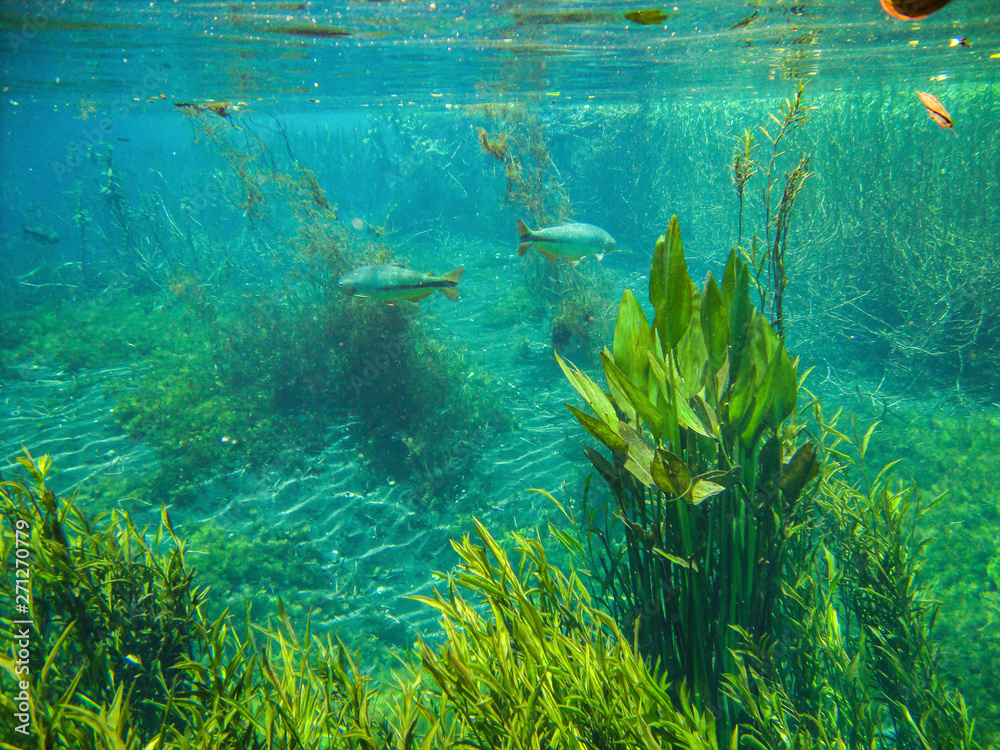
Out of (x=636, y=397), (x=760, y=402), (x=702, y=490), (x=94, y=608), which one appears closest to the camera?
(x=702, y=490)

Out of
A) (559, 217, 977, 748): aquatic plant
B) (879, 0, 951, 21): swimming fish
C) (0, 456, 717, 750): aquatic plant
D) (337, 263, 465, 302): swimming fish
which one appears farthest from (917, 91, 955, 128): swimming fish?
(0, 456, 717, 750): aquatic plant

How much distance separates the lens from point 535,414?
8906mm

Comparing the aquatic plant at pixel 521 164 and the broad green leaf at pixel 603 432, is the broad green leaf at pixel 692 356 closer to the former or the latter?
the broad green leaf at pixel 603 432

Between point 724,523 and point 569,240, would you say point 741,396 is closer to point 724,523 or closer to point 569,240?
point 724,523

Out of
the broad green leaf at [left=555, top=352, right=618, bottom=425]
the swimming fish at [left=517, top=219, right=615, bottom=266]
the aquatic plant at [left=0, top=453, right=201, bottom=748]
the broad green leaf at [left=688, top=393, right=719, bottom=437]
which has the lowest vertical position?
the aquatic plant at [left=0, top=453, right=201, bottom=748]

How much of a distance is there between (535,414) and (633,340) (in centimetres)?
652

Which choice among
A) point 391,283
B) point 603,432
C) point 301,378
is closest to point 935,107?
point 603,432

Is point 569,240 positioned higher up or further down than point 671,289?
further down

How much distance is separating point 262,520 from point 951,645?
795cm

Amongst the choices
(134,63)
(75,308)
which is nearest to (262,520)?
(75,308)

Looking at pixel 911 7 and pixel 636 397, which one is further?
pixel 636 397

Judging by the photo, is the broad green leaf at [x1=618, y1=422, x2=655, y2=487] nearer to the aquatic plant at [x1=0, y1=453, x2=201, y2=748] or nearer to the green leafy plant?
the green leafy plant

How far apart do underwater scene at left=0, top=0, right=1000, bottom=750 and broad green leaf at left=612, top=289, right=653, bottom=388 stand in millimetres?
20

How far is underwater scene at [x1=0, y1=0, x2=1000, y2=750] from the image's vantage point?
226cm
